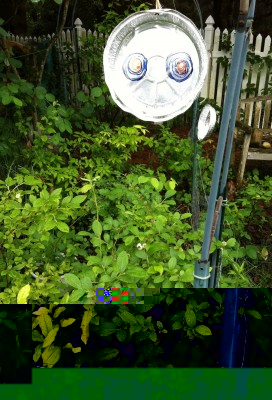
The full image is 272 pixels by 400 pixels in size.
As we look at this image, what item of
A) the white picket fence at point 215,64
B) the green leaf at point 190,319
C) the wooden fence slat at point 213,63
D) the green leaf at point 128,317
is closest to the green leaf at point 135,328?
the green leaf at point 128,317

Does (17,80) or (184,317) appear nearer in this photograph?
(184,317)

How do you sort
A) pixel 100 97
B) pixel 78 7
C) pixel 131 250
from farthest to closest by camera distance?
pixel 78 7
pixel 100 97
pixel 131 250

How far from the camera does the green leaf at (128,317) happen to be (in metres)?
1.07

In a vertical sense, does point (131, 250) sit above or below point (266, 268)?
above

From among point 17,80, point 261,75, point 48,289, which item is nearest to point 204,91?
point 261,75

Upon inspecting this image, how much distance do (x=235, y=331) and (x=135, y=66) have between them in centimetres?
79

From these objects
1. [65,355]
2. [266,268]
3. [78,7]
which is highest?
[78,7]

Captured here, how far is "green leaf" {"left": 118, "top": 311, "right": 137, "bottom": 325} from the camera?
41.9 inches

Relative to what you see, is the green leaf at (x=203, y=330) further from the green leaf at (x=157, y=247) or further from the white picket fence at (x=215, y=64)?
the white picket fence at (x=215, y=64)

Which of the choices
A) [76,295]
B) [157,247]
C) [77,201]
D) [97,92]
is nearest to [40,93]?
[97,92]

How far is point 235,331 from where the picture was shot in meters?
1.08

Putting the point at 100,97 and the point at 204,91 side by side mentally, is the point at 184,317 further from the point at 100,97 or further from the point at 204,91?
the point at 204,91

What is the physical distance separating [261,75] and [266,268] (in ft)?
7.79

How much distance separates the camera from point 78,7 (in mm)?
3957
